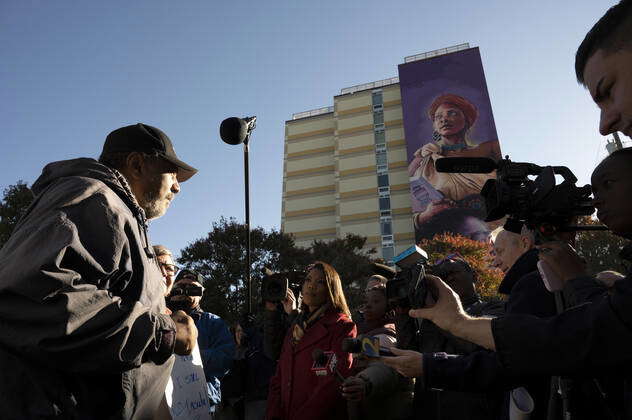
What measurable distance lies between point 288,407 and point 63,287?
245 cm

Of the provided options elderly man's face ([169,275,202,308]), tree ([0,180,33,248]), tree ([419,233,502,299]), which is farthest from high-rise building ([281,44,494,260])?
elderly man's face ([169,275,202,308])

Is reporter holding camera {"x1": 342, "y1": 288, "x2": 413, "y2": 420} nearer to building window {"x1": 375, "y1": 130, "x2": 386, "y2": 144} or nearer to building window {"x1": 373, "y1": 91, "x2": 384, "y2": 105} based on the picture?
building window {"x1": 375, "y1": 130, "x2": 386, "y2": 144}

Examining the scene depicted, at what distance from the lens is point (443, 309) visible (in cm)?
152

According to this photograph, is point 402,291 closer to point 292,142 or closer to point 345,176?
point 345,176

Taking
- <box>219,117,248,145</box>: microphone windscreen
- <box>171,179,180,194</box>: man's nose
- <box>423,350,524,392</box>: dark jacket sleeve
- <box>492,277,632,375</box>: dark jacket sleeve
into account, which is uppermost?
<box>219,117,248,145</box>: microphone windscreen

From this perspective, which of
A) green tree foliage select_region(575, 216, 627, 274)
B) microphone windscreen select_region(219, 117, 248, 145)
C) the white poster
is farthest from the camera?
green tree foliage select_region(575, 216, 627, 274)

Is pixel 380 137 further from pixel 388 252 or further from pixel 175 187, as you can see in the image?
pixel 175 187

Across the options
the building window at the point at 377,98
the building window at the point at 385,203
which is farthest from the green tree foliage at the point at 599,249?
the building window at the point at 377,98

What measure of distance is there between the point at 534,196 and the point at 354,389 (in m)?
1.76

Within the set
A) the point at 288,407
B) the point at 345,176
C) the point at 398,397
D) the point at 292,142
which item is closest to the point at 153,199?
the point at 288,407

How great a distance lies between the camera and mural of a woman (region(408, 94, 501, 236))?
37.1m

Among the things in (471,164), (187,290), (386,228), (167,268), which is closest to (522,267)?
(471,164)

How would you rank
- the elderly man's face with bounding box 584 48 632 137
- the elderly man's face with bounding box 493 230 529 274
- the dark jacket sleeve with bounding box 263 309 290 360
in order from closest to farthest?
the elderly man's face with bounding box 584 48 632 137, the elderly man's face with bounding box 493 230 529 274, the dark jacket sleeve with bounding box 263 309 290 360

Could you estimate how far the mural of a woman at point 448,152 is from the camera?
122 feet
